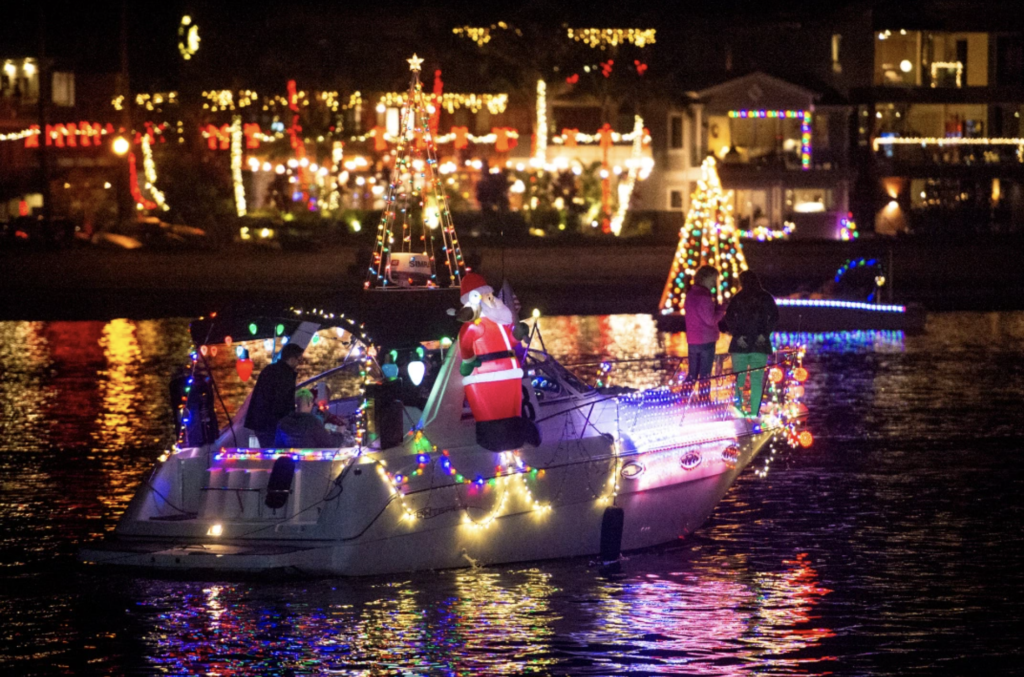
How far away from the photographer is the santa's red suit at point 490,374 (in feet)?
37.9

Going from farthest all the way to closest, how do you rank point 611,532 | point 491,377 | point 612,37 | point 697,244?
point 612,37
point 697,244
point 611,532
point 491,377

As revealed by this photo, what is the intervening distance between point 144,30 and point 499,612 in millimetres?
59157

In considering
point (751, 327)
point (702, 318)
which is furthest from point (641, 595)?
point (702, 318)

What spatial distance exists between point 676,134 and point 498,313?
50.3m

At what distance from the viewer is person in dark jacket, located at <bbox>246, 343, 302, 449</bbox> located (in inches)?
466

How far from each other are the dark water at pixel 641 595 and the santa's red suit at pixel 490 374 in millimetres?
1253

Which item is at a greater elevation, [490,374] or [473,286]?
[473,286]

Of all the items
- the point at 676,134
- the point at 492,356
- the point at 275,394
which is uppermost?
the point at 676,134

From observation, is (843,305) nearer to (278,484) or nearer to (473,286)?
(473,286)

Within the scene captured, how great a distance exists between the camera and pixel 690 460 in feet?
41.2

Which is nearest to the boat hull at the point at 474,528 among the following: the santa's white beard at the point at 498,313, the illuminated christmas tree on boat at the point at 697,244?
the santa's white beard at the point at 498,313

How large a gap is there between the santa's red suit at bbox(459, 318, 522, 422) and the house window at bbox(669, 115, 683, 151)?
50211 millimetres

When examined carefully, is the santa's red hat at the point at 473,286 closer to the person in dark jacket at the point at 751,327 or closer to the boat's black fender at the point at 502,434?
the boat's black fender at the point at 502,434

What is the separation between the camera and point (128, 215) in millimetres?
57469
